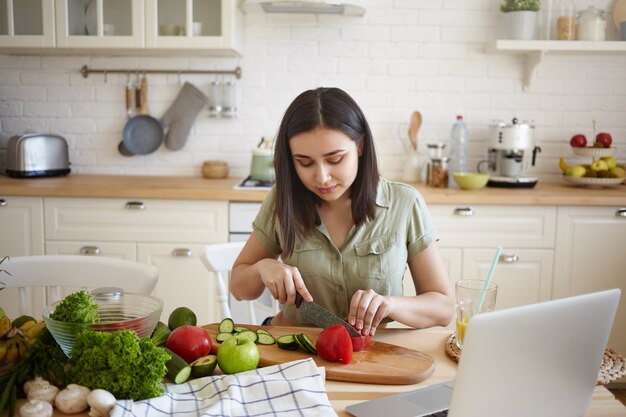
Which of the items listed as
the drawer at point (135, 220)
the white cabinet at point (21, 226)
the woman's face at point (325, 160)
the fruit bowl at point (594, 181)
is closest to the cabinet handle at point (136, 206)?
the drawer at point (135, 220)

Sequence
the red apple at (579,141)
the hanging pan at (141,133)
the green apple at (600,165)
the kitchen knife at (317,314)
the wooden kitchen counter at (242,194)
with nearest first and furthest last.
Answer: the kitchen knife at (317,314)
the wooden kitchen counter at (242,194)
the green apple at (600,165)
the red apple at (579,141)
the hanging pan at (141,133)

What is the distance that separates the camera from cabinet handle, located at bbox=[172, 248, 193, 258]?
2.99m

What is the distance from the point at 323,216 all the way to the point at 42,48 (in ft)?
7.20

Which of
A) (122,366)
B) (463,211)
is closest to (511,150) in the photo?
(463,211)

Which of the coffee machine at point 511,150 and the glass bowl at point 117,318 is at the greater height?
the coffee machine at point 511,150

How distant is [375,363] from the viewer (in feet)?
4.06

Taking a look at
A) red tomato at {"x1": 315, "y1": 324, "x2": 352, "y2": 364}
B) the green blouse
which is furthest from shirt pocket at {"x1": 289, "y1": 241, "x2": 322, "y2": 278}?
red tomato at {"x1": 315, "y1": 324, "x2": 352, "y2": 364}

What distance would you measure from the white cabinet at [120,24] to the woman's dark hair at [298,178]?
1.64m

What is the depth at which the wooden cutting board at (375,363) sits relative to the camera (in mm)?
1185

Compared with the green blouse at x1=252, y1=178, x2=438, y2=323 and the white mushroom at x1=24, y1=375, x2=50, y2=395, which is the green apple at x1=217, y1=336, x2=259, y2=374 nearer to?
the white mushroom at x1=24, y1=375, x2=50, y2=395

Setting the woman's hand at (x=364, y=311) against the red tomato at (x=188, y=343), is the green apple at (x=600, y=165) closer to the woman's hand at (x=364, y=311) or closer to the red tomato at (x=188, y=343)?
the woman's hand at (x=364, y=311)

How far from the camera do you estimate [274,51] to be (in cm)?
349

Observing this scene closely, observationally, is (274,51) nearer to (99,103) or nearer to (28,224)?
(99,103)

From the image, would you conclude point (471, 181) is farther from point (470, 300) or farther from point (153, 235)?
point (470, 300)
